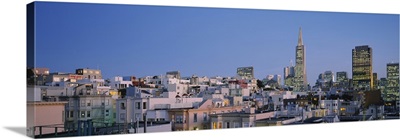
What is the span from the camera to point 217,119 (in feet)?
30.3

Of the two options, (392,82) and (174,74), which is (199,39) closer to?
(174,74)

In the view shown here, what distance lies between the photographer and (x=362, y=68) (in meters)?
10.4

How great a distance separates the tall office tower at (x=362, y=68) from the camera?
33.6 ft

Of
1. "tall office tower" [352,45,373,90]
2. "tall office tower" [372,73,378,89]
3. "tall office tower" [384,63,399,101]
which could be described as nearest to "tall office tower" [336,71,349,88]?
"tall office tower" [352,45,373,90]

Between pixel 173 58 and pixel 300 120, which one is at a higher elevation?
pixel 173 58

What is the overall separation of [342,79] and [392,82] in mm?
921

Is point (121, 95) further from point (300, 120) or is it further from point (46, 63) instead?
point (300, 120)

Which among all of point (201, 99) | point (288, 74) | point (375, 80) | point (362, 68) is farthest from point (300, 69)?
point (201, 99)

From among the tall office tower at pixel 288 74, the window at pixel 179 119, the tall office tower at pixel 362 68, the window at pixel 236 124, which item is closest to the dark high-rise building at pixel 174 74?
the window at pixel 179 119

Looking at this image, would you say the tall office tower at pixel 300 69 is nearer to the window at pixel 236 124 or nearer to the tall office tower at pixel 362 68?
the tall office tower at pixel 362 68

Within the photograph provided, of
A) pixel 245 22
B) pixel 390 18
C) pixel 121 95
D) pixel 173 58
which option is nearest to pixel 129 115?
pixel 121 95

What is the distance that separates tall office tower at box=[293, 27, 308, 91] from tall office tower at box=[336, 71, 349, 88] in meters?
0.52

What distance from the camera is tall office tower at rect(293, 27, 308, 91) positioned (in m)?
9.71

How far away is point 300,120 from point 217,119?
4.21ft
